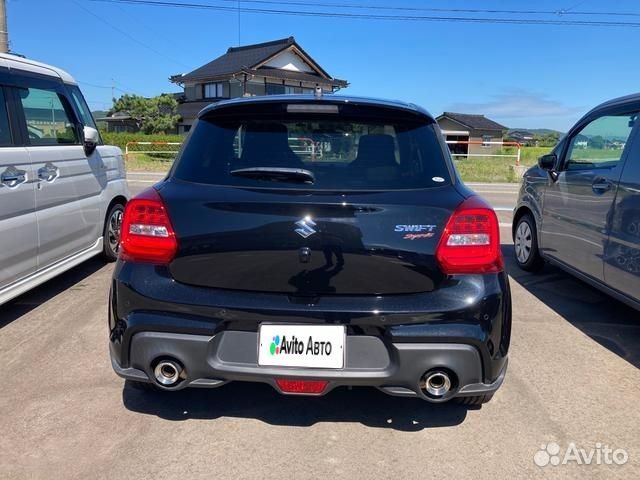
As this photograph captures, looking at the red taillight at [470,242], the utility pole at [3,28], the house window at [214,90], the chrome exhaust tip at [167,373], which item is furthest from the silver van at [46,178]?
the house window at [214,90]

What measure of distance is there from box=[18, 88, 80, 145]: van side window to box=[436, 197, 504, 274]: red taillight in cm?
335

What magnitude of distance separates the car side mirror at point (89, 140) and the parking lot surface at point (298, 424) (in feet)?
6.22

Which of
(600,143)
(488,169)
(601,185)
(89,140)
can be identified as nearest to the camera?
(601,185)

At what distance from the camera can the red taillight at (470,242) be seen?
2.24 meters

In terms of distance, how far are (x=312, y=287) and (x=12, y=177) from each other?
2.61 metres

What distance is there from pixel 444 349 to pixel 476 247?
0.46 meters

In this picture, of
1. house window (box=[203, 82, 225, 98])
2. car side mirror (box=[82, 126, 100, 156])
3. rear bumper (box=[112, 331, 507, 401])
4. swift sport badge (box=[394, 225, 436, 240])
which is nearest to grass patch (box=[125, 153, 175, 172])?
house window (box=[203, 82, 225, 98])

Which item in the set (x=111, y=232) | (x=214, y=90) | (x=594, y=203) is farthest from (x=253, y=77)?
(x=594, y=203)

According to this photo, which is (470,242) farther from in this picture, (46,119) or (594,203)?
(46,119)

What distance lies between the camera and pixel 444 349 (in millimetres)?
2197

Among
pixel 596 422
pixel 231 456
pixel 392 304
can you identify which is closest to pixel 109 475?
pixel 231 456

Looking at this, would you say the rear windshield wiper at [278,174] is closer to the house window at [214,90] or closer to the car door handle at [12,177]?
A: the car door handle at [12,177]

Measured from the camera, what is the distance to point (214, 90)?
1348 inches

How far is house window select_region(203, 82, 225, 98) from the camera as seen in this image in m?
33.7
